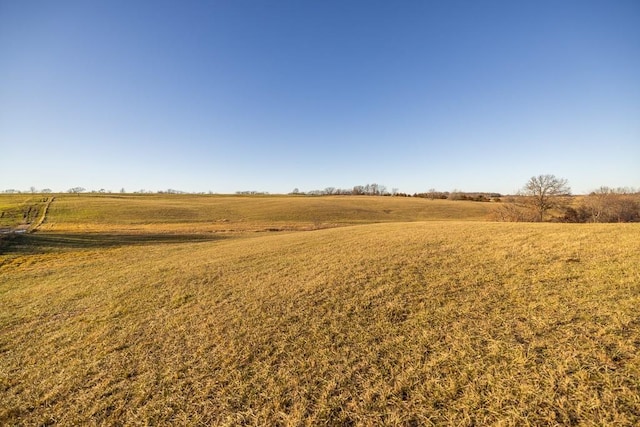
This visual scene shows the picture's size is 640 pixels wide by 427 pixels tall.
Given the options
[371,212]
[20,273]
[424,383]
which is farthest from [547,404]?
[371,212]

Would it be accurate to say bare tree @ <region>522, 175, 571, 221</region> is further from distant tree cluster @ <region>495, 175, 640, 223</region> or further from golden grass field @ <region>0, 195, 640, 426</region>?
golden grass field @ <region>0, 195, 640, 426</region>

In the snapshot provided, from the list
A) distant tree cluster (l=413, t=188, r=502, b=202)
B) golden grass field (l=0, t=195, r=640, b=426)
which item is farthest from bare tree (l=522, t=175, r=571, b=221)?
distant tree cluster (l=413, t=188, r=502, b=202)

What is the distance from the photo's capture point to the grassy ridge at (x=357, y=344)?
4023 millimetres

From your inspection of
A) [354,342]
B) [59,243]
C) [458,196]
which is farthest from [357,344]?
[458,196]

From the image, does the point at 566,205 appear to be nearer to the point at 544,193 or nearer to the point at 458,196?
the point at 544,193

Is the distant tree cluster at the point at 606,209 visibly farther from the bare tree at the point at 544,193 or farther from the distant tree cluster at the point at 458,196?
the distant tree cluster at the point at 458,196

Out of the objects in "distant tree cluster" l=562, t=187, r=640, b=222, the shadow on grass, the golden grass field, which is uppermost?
"distant tree cluster" l=562, t=187, r=640, b=222

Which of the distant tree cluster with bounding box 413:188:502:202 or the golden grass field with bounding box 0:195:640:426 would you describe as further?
the distant tree cluster with bounding box 413:188:502:202

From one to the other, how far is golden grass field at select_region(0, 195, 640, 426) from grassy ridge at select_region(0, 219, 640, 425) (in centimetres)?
3

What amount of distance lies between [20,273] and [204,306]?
1590 centimetres

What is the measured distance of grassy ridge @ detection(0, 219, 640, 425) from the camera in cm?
402

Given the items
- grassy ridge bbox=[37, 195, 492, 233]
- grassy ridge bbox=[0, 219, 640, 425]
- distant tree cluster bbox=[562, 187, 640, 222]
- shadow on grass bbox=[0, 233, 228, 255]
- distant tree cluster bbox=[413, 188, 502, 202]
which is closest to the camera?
grassy ridge bbox=[0, 219, 640, 425]

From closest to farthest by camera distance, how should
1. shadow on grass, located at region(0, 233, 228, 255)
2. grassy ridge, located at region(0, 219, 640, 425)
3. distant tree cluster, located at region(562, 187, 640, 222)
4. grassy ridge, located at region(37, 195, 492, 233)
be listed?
grassy ridge, located at region(0, 219, 640, 425) → shadow on grass, located at region(0, 233, 228, 255) → distant tree cluster, located at region(562, 187, 640, 222) → grassy ridge, located at region(37, 195, 492, 233)

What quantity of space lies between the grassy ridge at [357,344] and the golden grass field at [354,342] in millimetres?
34
